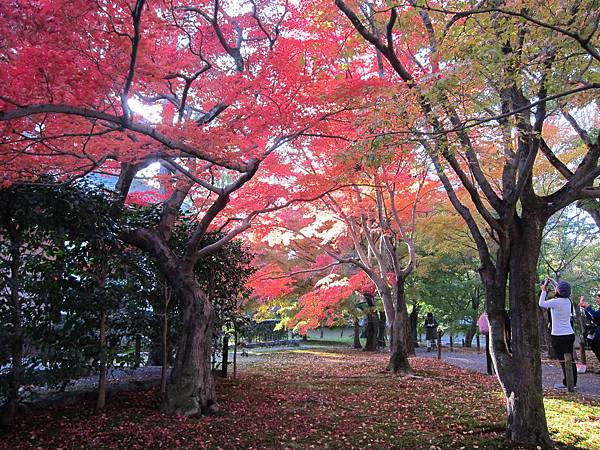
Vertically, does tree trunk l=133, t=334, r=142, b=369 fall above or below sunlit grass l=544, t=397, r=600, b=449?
above

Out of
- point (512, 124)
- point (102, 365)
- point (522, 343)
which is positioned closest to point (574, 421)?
point (522, 343)

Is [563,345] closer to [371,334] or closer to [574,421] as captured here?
[574,421]

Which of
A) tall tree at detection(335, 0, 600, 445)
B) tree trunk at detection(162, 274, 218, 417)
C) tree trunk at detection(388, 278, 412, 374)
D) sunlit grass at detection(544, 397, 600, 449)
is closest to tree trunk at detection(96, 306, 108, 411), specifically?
tree trunk at detection(162, 274, 218, 417)

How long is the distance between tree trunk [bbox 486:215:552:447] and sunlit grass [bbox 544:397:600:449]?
0.49m

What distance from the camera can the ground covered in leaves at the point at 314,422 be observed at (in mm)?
4707

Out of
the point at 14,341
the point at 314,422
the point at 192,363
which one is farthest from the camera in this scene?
the point at 192,363

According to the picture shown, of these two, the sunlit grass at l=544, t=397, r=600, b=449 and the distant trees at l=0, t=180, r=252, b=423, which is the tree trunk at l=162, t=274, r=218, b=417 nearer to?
the distant trees at l=0, t=180, r=252, b=423

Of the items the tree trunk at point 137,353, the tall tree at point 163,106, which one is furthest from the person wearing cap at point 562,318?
the tree trunk at point 137,353

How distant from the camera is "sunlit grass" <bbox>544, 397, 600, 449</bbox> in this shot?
4.66 m

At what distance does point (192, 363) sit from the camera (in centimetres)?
612

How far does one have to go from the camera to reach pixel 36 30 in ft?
14.5

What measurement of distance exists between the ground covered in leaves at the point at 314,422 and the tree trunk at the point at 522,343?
308 millimetres

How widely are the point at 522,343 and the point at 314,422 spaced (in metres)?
2.85

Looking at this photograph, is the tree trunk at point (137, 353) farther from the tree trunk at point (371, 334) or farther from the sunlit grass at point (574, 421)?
the tree trunk at point (371, 334)
